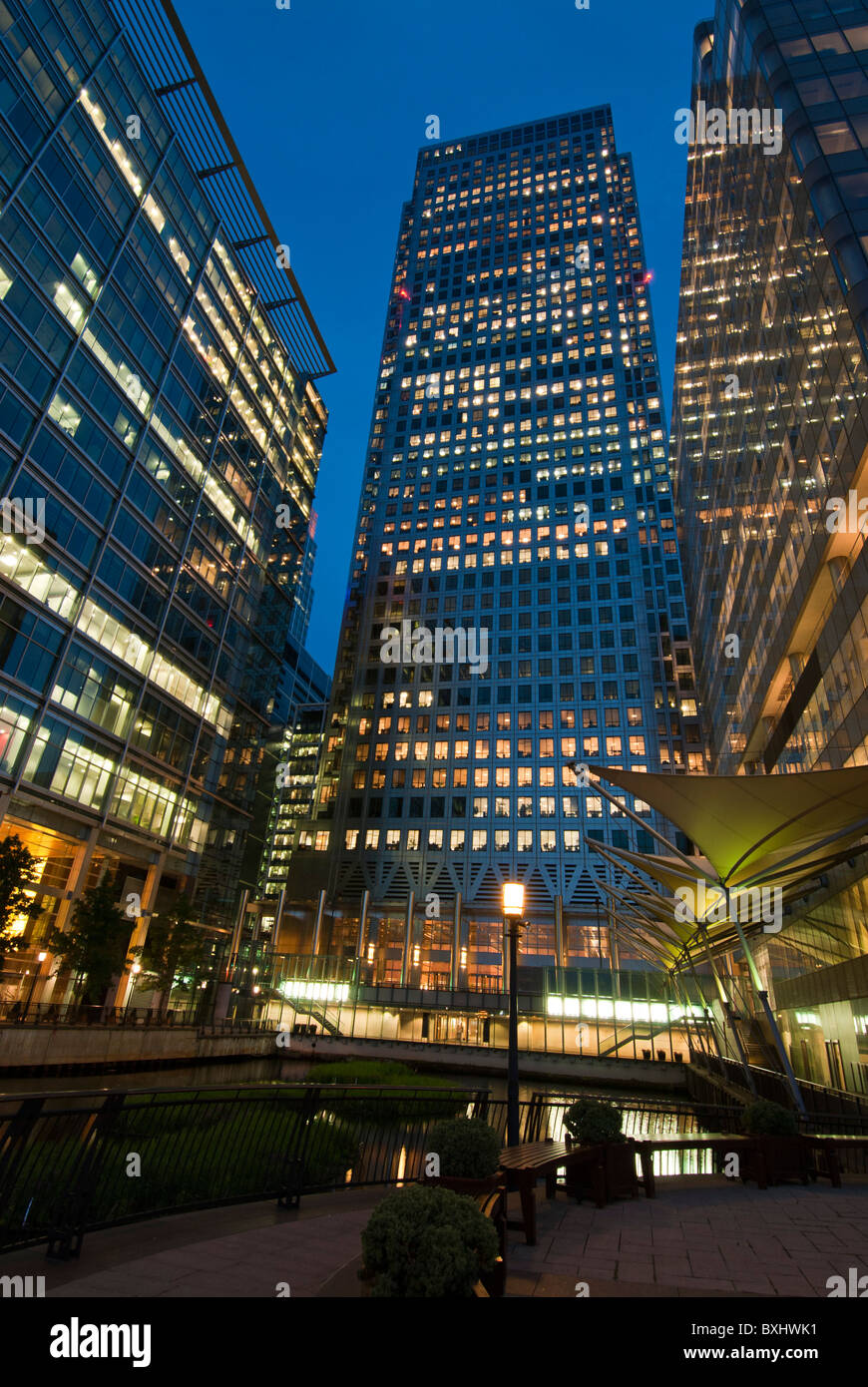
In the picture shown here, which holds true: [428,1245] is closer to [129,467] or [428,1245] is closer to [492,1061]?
[492,1061]

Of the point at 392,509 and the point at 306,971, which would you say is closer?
the point at 306,971

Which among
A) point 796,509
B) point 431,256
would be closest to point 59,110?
point 796,509

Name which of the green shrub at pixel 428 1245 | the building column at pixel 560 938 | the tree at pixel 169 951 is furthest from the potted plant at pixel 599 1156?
the building column at pixel 560 938

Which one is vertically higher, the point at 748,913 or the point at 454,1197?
the point at 748,913

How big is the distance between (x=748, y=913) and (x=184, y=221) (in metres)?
54.8

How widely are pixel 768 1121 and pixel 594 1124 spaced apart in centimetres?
414

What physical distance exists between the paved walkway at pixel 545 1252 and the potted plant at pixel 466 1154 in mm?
772

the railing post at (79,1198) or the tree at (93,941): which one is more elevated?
the tree at (93,941)

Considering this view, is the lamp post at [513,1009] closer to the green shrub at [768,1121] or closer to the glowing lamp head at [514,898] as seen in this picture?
the glowing lamp head at [514,898]

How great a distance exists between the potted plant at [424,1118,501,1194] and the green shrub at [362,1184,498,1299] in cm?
265

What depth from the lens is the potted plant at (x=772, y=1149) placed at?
451 inches

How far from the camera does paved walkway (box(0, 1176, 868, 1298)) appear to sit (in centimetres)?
549

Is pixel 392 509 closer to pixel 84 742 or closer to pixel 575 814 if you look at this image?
pixel 575 814
